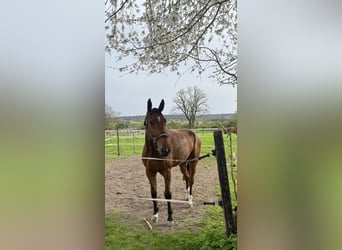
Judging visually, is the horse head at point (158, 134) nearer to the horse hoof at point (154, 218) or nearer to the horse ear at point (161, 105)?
the horse ear at point (161, 105)

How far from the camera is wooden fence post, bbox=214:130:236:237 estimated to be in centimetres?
159

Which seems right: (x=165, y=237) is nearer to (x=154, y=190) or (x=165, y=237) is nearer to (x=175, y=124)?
(x=154, y=190)

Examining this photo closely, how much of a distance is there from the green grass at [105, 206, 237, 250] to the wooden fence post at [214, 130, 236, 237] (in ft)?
0.09

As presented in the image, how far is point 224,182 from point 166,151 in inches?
12.5

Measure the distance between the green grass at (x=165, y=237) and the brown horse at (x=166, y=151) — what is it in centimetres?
9

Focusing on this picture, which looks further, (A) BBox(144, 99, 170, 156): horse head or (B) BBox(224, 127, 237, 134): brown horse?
(A) BBox(144, 99, 170, 156): horse head

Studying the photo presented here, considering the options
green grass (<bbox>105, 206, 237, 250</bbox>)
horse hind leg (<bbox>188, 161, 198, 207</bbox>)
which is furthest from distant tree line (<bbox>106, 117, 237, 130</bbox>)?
green grass (<bbox>105, 206, 237, 250</bbox>)

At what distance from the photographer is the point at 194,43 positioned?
1.62 m

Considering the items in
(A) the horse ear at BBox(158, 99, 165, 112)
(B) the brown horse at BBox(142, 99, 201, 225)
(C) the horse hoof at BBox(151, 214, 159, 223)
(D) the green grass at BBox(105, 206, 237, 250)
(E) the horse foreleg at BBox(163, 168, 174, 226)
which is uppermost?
(A) the horse ear at BBox(158, 99, 165, 112)

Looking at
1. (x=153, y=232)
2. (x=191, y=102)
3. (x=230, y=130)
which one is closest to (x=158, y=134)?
(x=191, y=102)

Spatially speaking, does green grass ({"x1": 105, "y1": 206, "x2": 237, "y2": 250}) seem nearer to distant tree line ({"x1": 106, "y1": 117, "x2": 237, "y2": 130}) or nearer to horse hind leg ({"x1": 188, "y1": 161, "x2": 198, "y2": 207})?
horse hind leg ({"x1": 188, "y1": 161, "x2": 198, "y2": 207})
